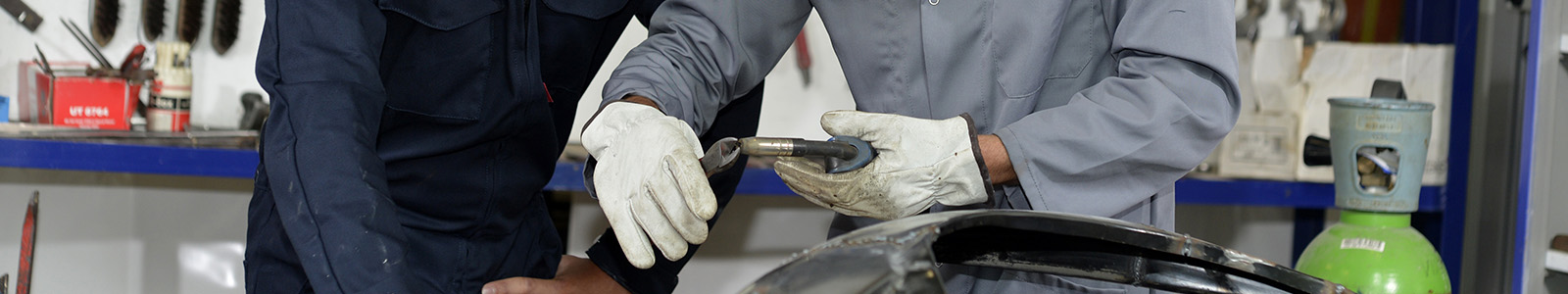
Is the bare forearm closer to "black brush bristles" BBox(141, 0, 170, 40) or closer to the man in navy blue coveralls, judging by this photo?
the man in navy blue coveralls

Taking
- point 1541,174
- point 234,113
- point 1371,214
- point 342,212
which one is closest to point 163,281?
point 234,113

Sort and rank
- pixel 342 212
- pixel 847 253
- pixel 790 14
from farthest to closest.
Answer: pixel 790 14, pixel 342 212, pixel 847 253

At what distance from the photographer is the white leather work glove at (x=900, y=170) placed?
0.87 meters

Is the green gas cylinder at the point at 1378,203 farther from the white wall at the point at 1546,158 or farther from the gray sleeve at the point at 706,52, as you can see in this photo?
the gray sleeve at the point at 706,52

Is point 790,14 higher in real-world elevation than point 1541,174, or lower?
higher

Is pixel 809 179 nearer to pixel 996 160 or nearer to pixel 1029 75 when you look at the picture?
pixel 996 160

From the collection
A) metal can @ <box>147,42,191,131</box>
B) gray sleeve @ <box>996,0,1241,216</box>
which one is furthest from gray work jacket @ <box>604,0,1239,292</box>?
metal can @ <box>147,42,191,131</box>

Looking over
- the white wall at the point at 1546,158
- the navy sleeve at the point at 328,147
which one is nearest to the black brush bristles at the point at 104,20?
the navy sleeve at the point at 328,147

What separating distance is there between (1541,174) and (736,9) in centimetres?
137

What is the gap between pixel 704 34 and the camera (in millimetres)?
1133

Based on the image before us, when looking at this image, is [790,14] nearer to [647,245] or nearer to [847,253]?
[647,245]

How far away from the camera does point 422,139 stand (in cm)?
109

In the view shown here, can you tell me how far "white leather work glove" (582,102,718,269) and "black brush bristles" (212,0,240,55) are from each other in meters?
1.43

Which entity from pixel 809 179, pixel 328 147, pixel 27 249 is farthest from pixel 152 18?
pixel 809 179
